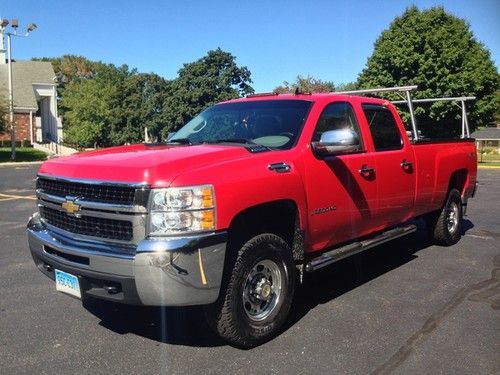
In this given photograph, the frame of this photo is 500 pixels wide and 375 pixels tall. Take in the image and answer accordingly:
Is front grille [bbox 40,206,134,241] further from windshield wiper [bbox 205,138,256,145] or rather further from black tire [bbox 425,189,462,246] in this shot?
black tire [bbox 425,189,462,246]

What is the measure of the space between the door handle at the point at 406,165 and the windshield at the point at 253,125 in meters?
1.53

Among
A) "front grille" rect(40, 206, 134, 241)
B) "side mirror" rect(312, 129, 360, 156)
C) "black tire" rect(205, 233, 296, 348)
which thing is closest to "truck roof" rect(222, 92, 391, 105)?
"side mirror" rect(312, 129, 360, 156)

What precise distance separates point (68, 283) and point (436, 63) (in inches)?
1225

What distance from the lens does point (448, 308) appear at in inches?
189

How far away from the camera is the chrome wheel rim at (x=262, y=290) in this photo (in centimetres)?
398

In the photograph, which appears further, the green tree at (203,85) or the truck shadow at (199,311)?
the green tree at (203,85)

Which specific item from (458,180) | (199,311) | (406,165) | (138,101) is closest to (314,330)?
(199,311)

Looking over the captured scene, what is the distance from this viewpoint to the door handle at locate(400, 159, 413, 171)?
18.8 ft

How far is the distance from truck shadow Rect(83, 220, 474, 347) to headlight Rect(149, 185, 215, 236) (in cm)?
113

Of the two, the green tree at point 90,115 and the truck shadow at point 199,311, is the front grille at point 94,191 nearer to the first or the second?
the truck shadow at point 199,311

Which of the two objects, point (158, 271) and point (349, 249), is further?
point (349, 249)

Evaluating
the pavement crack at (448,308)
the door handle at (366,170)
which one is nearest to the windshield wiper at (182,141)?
the door handle at (366,170)

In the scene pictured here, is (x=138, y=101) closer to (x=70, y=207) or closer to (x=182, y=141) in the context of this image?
(x=182, y=141)

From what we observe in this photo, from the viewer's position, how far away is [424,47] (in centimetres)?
3166
